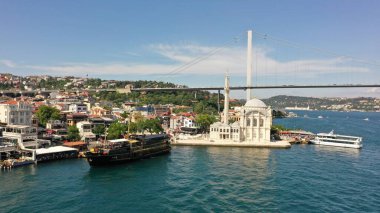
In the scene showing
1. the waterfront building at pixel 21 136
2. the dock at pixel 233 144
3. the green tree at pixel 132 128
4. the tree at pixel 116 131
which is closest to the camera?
the waterfront building at pixel 21 136

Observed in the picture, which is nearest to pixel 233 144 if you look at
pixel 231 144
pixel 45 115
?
pixel 231 144

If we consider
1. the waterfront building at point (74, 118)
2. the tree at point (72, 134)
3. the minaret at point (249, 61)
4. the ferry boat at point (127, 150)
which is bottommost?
the ferry boat at point (127, 150)

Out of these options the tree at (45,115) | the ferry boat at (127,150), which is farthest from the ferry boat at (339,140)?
the tree at (45,115)

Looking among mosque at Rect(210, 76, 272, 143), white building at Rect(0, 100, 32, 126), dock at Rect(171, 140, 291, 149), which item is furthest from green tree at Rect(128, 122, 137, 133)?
white building at Rect(0, 100, 32, 126)

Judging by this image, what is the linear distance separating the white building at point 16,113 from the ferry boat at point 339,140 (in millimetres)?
32184

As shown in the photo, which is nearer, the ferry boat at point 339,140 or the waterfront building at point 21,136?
the waterfront building at point 21,136

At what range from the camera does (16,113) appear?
29828 millimetres

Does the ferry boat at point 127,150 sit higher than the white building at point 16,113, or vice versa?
the white building at point 16,113

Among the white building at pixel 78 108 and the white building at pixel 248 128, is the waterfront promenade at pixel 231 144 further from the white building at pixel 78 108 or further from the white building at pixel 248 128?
the white building at pixel 78 108

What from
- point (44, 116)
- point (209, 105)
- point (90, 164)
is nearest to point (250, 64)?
point (209, 105)

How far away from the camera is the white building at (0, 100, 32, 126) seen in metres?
29.3

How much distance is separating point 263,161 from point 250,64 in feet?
86.2

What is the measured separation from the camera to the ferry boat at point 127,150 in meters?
22.0

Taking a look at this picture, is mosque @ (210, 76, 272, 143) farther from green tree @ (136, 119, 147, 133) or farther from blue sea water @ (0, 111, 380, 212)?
blue sea water @ (0, 111, 380, 212)
